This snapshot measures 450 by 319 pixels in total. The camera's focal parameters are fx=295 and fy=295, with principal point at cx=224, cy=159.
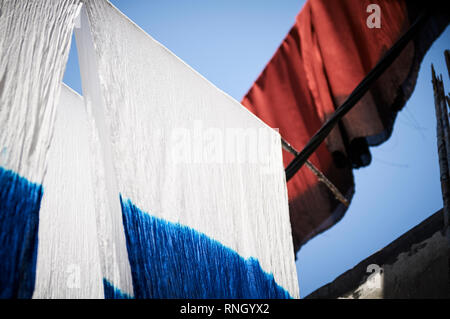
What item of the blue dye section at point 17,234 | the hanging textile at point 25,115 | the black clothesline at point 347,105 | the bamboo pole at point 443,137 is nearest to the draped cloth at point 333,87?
the bamboo pole at point 443,137

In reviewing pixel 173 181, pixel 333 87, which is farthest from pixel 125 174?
pixel 333 87

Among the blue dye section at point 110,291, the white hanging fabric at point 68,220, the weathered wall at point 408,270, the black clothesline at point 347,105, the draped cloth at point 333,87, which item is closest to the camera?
the blue dye section at point 110,291

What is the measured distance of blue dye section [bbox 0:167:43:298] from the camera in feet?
1.59

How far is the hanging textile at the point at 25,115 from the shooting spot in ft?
1.65

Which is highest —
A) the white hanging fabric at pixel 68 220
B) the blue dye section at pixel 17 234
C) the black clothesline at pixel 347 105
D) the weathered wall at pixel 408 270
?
the black clothesline at pixel 347 105

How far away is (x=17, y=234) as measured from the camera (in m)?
0.51

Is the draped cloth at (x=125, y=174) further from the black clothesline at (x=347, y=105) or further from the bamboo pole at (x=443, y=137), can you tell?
the bamboo pole at (x=443, y=137)

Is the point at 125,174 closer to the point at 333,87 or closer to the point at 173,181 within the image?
the point at 173,181

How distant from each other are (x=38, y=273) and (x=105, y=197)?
0.46m

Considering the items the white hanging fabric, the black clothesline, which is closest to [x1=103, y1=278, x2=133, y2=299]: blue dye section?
the white hanging fabric

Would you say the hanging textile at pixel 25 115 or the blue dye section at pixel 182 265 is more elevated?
the hanging textile at pixel 25 115

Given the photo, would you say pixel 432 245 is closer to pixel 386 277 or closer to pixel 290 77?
pixel 386 277

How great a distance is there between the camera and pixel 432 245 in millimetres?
1535

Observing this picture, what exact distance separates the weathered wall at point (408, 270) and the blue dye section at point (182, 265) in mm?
910
